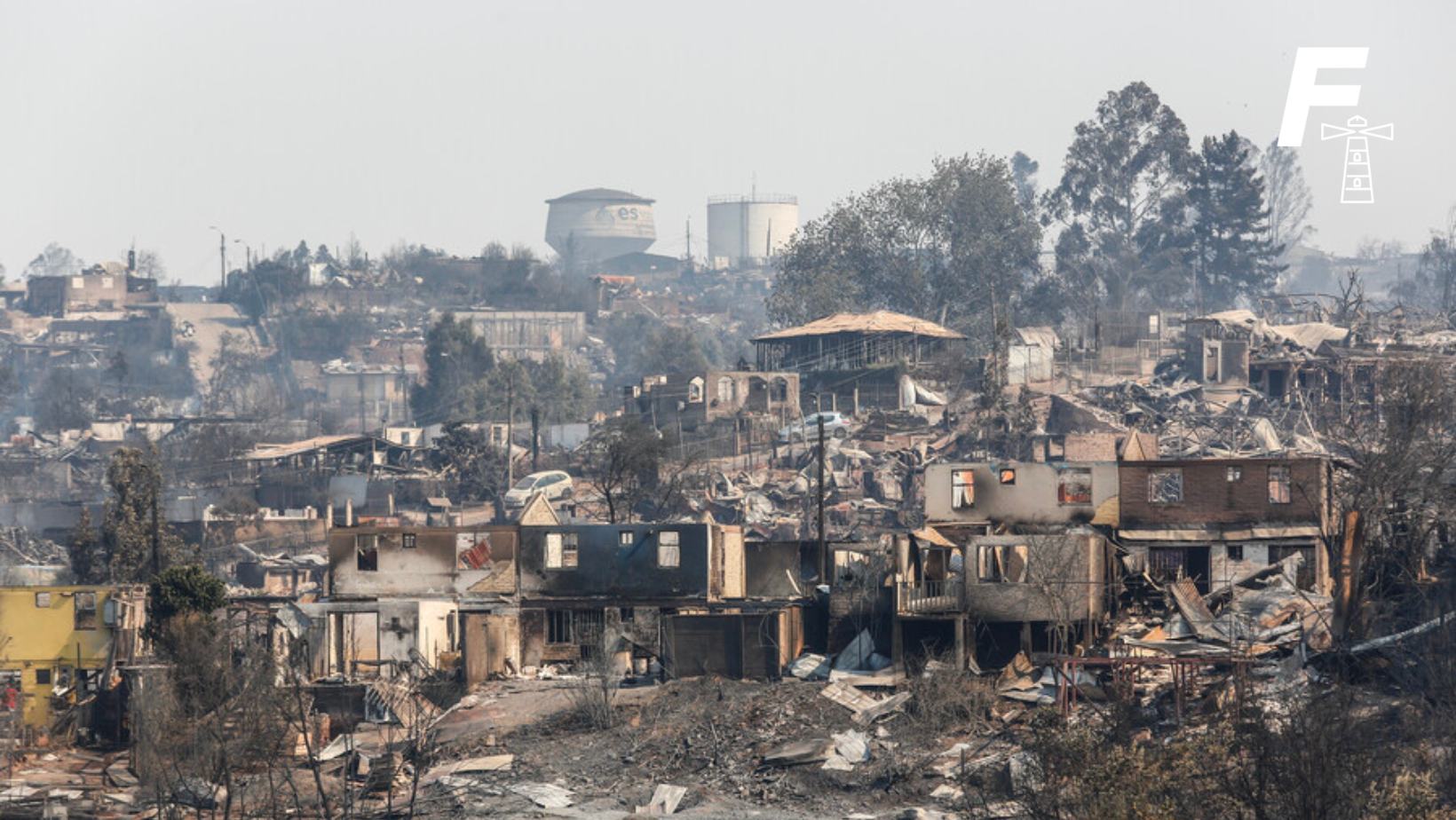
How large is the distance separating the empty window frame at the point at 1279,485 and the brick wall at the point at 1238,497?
0.24 feet

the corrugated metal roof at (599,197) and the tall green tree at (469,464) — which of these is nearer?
the tall green tree at (469,464)

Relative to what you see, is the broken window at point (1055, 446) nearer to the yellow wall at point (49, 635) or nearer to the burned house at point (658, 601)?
the burned house at point (658, 601)

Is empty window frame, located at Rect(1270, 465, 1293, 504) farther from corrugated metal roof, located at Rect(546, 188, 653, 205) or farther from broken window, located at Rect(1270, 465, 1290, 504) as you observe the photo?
corrugated metal roof, located at Rect(546, 188, 653, 205)

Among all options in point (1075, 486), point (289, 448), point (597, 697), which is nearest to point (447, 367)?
point (289, 448)

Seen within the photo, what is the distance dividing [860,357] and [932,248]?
2448 cm

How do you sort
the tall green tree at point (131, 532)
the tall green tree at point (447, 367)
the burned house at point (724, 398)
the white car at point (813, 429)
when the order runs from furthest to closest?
the tall green tree at point (447, 367) < the burned house at point (724, 398) < the white car at point (813, 429) < the tall green tree at point (131, 532)

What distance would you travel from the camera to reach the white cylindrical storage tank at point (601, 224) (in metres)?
190

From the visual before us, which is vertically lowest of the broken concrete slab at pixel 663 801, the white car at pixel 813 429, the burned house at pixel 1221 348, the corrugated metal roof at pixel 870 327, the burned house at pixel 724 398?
the broken concrete slab at pixel 663 801

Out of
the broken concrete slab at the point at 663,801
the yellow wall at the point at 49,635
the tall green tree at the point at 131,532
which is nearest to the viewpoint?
the broken concrete slab at the point at 663,801

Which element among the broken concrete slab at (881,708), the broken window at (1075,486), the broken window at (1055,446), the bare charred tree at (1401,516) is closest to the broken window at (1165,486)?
the broken window at (1075,486)

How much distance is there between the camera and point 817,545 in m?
45.2

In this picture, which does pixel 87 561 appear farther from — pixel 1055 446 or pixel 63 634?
pixel 1055 446

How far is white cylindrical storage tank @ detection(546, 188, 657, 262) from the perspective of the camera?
189750 millimetres

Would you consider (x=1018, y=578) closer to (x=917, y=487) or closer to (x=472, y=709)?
(x=472, y=709)
